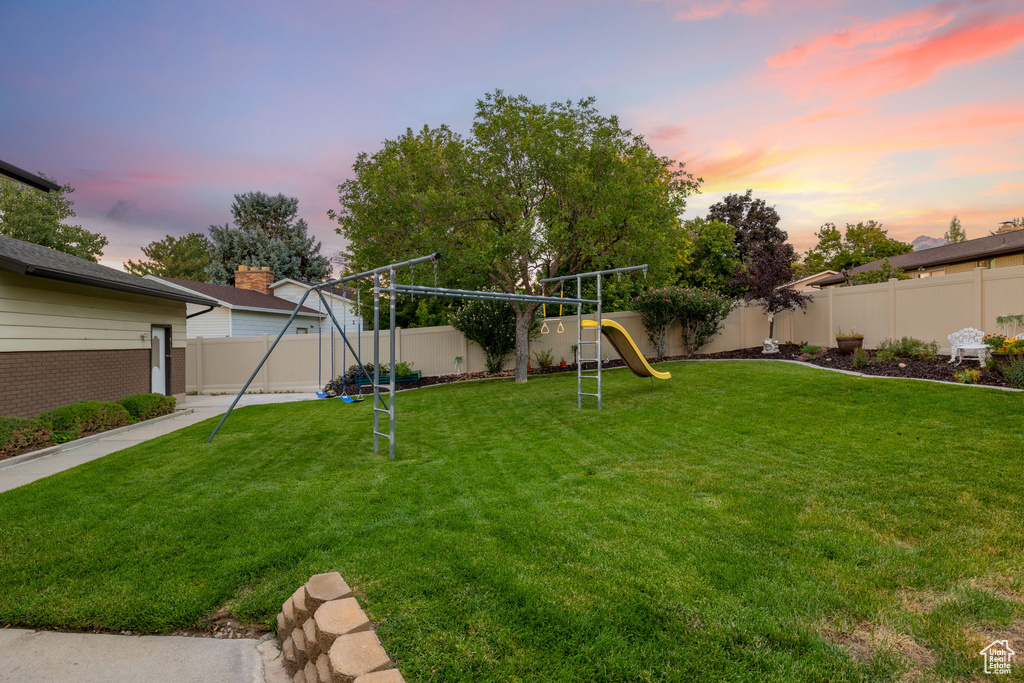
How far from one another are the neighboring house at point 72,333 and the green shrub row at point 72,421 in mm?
662

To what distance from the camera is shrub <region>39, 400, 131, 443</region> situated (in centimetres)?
779

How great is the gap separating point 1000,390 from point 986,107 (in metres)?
6.69

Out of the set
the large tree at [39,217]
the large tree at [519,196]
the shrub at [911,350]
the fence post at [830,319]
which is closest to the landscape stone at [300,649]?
the large tree at [519,196]

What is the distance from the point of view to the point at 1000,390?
24.6 ft

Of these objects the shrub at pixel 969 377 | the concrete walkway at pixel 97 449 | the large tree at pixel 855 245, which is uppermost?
the large tree at pixel 855 245

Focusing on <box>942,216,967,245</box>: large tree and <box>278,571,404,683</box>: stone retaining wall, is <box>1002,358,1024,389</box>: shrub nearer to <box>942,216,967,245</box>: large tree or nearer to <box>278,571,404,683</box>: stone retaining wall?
Result: <box>278,571,404,683</box>: stone retaining wall

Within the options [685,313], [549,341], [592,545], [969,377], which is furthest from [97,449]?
[685,313]

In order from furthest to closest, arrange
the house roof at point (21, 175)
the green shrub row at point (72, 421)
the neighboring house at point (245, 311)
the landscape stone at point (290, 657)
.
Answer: the neighboring house at point (245, 311), the green shrub row at point (72, 421), the house roof at point (21, 175), the landscape stone at point (290, 657)

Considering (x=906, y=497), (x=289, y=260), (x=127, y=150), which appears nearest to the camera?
(x=906, y=497)

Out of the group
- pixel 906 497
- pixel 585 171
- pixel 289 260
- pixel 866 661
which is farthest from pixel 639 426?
pixel 289 260

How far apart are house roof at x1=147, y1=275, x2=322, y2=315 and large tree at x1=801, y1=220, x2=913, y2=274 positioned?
33321 mm

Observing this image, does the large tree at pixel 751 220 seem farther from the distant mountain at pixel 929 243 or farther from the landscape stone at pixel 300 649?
the landscape stone at pixel 300 649

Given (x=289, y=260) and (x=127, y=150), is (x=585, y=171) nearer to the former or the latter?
(x=127, y=150)

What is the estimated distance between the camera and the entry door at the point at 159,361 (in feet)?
38.2
